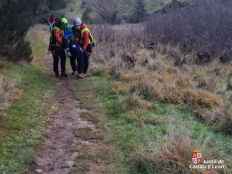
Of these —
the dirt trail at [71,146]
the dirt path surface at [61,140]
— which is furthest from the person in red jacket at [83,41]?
the dirt trail at [71,146]

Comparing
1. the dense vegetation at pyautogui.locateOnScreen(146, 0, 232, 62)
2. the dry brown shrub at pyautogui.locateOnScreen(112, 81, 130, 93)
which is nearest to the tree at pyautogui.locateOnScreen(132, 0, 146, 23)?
the dense vegetation at pyautogui.locateOnScreen(146, 0, 232, 62)

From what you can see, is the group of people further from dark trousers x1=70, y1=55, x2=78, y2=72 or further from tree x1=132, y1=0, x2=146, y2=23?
tree x1=132, y1=0, x2=146, y2=23

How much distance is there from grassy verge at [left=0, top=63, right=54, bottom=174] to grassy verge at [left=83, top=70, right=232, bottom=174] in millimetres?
1304

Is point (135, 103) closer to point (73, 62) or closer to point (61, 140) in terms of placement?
point (61, 140)

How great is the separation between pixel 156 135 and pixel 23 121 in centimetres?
246

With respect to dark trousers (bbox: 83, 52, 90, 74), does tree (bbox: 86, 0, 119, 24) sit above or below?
above

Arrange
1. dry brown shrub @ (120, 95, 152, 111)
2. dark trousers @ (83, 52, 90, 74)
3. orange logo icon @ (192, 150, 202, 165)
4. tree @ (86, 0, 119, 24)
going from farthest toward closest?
tree @ (86, 0, 119, 24) < dark trousers @ (83, 52, 90, 74) < dry brown shrub @ (120, 95, 152, 111) < orange logo icon @ (192, 150, 202, 165)

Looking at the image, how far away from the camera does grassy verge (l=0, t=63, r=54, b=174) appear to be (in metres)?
5.54

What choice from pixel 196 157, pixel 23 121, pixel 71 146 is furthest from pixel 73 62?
pixel 196 157

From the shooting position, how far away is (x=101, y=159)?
575 cm

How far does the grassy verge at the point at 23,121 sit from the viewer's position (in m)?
5.54

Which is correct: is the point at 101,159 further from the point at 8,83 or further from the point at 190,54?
the point at 190,54

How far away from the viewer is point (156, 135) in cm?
656

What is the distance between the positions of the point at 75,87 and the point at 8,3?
10.1ft
